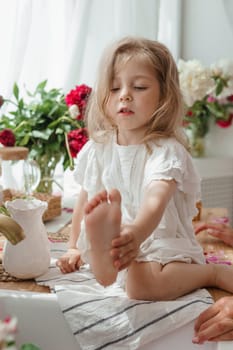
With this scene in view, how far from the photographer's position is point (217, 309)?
1.09 metres

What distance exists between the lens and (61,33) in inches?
88.3

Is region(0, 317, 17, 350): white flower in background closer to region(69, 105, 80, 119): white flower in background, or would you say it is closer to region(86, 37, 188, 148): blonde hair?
region(86, 37, 188, 148): blonde hair

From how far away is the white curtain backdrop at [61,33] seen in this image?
2.05m

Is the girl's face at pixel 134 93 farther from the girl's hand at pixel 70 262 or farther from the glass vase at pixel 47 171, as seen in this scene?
the glass vase at pixel 47 171

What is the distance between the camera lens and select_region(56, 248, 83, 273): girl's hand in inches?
52.6

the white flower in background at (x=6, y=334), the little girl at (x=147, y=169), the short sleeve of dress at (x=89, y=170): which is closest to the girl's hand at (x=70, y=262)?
the little girl at (x=147, y=169)

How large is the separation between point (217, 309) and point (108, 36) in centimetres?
153

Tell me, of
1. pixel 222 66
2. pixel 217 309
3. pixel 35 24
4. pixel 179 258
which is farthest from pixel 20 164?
pixel 222 66

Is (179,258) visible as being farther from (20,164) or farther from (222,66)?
(222,66)

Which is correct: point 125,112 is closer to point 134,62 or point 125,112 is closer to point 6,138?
point 134,62

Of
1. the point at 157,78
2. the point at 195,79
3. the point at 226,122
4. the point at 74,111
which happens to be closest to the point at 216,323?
the point at 157,78

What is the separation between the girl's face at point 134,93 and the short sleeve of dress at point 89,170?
0.12 metres

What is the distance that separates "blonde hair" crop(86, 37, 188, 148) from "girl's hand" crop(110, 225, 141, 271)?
371 mm

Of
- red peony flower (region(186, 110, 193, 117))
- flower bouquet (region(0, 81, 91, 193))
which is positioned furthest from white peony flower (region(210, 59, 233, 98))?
flower bouquet (region(0, 81, 91, 193))
